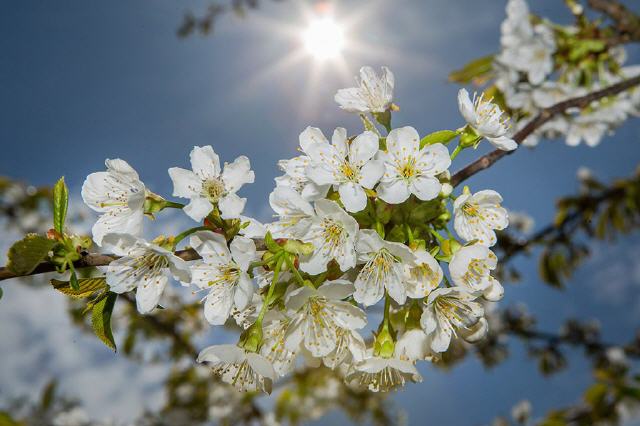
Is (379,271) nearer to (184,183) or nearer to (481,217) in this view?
(481,217)

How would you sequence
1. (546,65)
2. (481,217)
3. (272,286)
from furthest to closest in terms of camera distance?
1. (546,65)
2. (481,217)
3. (272,286)

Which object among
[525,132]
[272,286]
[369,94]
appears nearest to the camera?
[272,286]

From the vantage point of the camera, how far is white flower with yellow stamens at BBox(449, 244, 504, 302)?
1077 millimetres

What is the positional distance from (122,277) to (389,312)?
2.21 ft

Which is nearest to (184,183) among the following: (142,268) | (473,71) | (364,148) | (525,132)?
(142,268)

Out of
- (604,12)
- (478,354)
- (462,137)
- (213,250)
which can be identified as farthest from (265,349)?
(478,354)

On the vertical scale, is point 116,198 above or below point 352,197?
above

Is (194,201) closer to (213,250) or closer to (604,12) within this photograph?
(213,250)

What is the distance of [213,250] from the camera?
3.35 feet

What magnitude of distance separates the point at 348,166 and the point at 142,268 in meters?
0.53

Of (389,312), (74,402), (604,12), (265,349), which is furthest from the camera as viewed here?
(74,402)

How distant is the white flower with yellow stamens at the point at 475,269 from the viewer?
1.08 metres

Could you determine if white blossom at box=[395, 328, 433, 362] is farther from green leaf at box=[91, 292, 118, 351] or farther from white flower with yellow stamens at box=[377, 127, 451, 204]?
green leaf at box=[91, 292, 118, 351]

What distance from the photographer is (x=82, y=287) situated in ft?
3.39
